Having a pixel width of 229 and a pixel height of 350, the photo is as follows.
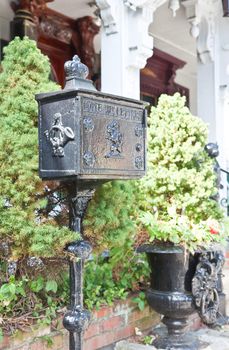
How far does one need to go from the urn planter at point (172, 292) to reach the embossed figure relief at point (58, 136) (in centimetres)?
131

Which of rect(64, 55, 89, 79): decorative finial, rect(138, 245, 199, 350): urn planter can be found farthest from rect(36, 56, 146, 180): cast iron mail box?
rect(138, 245, 199, 350): urn planter

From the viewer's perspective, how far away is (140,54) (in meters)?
4.37

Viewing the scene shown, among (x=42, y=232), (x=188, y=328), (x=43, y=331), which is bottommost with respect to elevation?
(x=188, y=328)

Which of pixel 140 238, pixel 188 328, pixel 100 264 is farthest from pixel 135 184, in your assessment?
pixel 188 328

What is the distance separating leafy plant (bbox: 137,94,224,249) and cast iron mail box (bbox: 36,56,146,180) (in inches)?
43.4

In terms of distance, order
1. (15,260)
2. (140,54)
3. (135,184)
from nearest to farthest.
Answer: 1. (15,260)
2. (135,184)
3. (140,54)

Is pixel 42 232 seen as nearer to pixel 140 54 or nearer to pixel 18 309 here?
pixel 18 309

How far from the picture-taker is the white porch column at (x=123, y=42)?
4.35 meters

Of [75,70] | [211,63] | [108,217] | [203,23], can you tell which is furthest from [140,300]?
[203,23]

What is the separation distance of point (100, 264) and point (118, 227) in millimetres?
816

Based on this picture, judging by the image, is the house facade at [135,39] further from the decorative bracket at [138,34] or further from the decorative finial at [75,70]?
the decorative finial at [75,70]

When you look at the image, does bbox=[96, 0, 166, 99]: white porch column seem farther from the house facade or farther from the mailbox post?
the mailbox post

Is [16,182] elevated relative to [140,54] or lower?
lower

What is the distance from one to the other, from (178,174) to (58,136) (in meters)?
1.44
